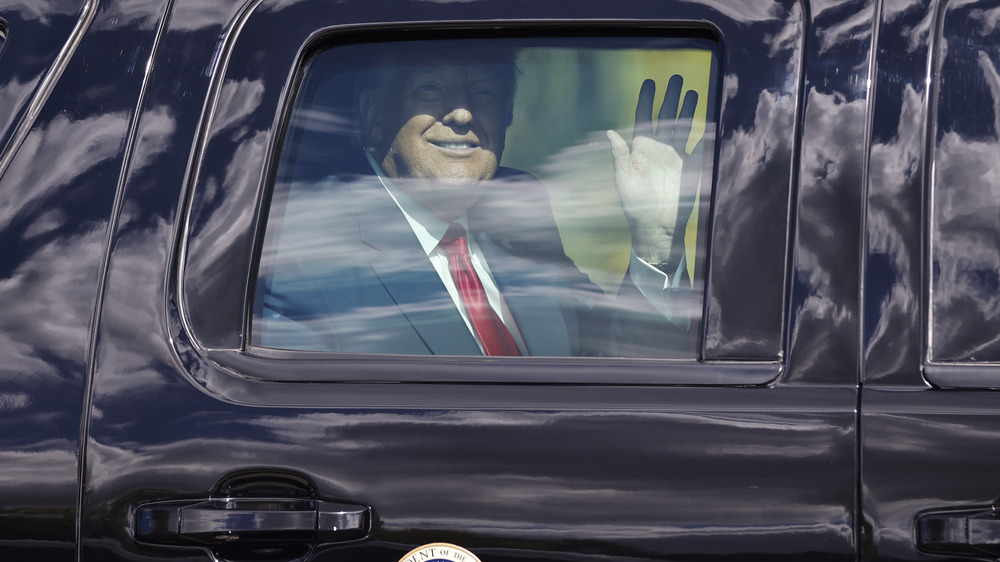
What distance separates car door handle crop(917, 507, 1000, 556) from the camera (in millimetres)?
1140

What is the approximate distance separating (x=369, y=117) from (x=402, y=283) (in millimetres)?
273

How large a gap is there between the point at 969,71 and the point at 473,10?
0.70 metres

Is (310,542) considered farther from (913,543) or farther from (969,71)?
(969,71)

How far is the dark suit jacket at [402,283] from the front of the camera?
1349mm

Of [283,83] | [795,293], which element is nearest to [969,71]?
[795,293]

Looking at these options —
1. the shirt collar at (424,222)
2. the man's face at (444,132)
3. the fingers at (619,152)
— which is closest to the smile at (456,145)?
the man's face at (444,132)

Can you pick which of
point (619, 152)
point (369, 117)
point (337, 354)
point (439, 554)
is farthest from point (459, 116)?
point (439, 554)

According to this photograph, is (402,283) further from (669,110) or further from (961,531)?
(961,531)

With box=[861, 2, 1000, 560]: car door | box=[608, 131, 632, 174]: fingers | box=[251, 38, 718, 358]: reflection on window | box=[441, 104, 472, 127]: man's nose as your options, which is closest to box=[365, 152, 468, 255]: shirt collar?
box=[251, 38, 718, 358]: reflection on window

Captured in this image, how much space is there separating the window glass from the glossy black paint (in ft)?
0.09

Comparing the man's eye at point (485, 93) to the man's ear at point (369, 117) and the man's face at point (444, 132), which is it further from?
the man's ear at point (369, 117)

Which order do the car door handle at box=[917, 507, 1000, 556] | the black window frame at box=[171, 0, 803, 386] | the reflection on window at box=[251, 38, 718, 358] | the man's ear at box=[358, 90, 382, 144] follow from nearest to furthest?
the car door handle at box=[917, 507, 1000, 556] → the black window frame at box=[171, 0, 803, 386] → the reflection on window at box=[251, 38, 718, 358] → the man's ear at box=[358, 90, 382, 144]

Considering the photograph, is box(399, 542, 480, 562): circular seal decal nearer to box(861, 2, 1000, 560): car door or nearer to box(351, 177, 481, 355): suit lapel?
box(351, 177, 481, 355): suit lapel

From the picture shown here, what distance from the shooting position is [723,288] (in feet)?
4.13
